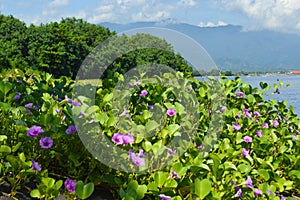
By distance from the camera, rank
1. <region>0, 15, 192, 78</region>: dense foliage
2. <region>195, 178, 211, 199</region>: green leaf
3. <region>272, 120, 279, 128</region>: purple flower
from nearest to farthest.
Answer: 1. <region>195, 178, 211, 199</region>: green leaf
2. <region>272, 120, 279, 128</region>: purple flower
3. <region>0, 15, 192, 78</region>: dense foliage

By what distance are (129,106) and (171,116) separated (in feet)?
2.32

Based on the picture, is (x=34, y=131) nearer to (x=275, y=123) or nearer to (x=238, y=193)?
(x=238, y=193)

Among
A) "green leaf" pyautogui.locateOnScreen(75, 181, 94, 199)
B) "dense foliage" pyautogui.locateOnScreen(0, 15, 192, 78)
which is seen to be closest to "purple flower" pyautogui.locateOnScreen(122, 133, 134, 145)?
"green leaf" pyautogui.locateOnScreen(75, 181, 94, 199)

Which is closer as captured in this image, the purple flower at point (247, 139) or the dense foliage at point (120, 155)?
the dense foliage at point (120, 155)

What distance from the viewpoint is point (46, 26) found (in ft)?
157

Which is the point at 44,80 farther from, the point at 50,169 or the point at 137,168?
the point at 137,168

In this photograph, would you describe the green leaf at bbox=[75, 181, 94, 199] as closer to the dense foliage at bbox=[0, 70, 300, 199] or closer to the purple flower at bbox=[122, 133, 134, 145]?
the dense foliage at bbox=[0, 70, 300, 199]

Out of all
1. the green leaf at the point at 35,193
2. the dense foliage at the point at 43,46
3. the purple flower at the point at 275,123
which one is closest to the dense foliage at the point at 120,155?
the green leaf at the point at 35,193

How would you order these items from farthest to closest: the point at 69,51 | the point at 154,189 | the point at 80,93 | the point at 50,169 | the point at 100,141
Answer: the point at 69,51, the point at 80,93, the point at 50,169, the point at 100,141, the point at 154,189

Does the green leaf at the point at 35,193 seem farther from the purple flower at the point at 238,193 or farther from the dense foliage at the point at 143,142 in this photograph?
the purple flower at the point at 238,193

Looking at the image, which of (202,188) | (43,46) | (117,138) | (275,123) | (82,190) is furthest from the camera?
(43,46)

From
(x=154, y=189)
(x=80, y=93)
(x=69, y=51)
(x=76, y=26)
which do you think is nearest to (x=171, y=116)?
(x=80, y=93)

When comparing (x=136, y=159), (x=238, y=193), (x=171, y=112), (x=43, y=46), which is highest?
(x=171, y=112)

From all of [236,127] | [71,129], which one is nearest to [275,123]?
[236,127]
